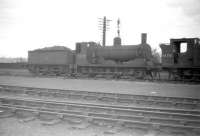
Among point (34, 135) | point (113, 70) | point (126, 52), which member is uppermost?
point (126, 52)

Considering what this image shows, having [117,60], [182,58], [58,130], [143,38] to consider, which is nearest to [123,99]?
[58,130]

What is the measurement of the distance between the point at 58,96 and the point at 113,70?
1061 cm

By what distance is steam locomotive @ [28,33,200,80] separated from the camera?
17531 mm

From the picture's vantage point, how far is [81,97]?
35.8ft

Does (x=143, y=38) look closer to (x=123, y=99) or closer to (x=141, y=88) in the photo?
(x=141, y=88)

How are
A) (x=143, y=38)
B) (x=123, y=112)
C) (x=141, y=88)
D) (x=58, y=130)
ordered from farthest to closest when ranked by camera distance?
(x=143, y=38), (x=141, y=88), (x=123, y=112), (x=58, y=130)

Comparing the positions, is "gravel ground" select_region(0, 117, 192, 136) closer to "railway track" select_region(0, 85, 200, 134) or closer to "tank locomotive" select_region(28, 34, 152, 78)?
"railway track" select_region(0, 85, 200, 134)

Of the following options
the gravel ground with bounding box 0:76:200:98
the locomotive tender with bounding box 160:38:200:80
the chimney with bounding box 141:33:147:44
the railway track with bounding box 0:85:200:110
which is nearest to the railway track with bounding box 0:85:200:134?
the railway track with bounding box 0:85:200:110

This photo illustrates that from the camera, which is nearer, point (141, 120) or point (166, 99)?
point (141, 120)

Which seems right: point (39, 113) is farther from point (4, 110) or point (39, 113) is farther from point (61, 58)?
point (61, 58)

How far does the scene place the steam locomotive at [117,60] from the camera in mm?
17531

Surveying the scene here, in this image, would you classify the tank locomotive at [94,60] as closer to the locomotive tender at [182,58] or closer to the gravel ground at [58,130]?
the locomotive tender at [182,58]

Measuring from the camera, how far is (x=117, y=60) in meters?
22.0

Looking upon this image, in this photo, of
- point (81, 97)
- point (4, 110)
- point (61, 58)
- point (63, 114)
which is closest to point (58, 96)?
point (81, 97)
